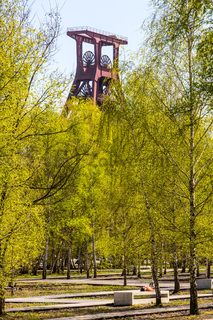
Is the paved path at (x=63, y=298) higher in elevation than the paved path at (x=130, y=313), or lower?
lower

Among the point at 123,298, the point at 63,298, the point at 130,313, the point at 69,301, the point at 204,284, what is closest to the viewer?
the point at 130,313

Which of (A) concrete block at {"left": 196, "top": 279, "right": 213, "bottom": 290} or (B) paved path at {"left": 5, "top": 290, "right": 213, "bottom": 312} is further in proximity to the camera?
(A) concrete block at {"left": 196, "top": 279, "right": 213, "bottom": 290}

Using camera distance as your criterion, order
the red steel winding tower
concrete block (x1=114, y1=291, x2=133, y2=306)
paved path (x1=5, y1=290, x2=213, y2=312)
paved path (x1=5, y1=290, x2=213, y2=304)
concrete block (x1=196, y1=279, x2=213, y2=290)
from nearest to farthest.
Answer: paved path (x1=5, y1=290, x2=213, y2=312)
concrete block (x1=114, y1=291, x2=133, y2=306)
paved path (x1=5, y1=290, x2=213, y2=304)
concrete block (x1=196, y1=279, x2=213, y2=290)
the red steel winding tower

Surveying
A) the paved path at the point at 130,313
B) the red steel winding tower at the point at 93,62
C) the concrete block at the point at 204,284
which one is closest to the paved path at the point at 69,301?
the paved path at the point at 130,313

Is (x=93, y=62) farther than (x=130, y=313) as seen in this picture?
Yes

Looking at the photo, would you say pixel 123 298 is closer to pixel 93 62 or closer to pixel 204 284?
pixel 204 284

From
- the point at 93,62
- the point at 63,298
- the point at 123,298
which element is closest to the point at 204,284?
the point at 63,298

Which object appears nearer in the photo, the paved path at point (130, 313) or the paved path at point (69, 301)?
the paved path at point (130, 313)

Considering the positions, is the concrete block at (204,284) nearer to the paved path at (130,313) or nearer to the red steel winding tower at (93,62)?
the paved path at (130,313)

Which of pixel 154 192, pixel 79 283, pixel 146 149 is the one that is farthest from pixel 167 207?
pixel 79 283

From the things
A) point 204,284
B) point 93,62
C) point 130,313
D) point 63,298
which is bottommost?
point 63,298

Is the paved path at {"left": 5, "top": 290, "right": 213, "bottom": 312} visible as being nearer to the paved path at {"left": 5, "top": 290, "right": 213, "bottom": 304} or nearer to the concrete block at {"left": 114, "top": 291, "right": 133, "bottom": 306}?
the paved path at {"left": 5, "top": 290, "right": 213, "bottom": 304}

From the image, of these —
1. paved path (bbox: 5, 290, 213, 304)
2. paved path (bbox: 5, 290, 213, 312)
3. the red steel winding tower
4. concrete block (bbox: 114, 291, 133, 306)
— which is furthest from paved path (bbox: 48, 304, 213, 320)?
the red steel winding tower

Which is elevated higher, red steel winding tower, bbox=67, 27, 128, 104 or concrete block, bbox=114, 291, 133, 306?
red steel winding tower, bbox=67, 27, 128, 104
